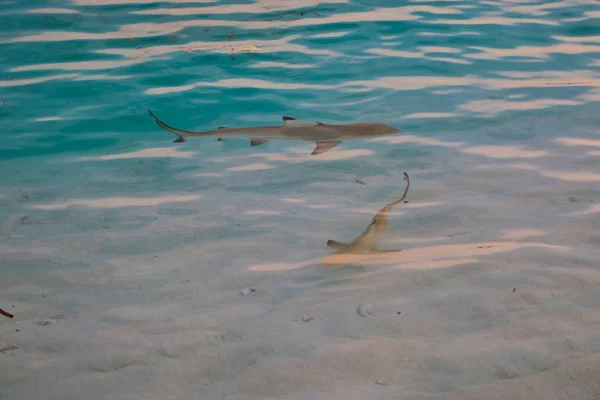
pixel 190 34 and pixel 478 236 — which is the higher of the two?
pixel 190 34

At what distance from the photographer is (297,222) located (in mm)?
3318

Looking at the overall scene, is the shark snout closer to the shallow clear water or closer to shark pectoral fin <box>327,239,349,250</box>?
the shallow clear water

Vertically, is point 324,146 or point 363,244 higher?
point 324,146

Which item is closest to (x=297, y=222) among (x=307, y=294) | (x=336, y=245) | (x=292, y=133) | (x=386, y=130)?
(x=336, y=245)

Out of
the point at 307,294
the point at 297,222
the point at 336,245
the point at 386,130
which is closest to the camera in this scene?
the point at 307,294

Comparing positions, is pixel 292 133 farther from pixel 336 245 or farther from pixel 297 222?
pixel 336 245

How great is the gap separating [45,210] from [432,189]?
240 cm

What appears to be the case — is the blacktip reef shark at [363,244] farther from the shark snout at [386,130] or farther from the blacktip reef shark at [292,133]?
the shark snout at [386,130]

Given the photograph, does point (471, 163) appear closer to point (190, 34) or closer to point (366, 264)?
point (366, 264)

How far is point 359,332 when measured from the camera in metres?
2.30

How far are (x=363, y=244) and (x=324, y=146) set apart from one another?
150cm

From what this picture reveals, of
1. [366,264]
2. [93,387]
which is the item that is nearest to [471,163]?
[366,264]

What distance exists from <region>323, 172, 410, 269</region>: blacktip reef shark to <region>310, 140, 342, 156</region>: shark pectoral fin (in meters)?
1.08

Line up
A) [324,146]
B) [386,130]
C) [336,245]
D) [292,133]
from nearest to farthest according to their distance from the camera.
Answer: [336,245] → [324,146] → [292,133] → [386,130]
